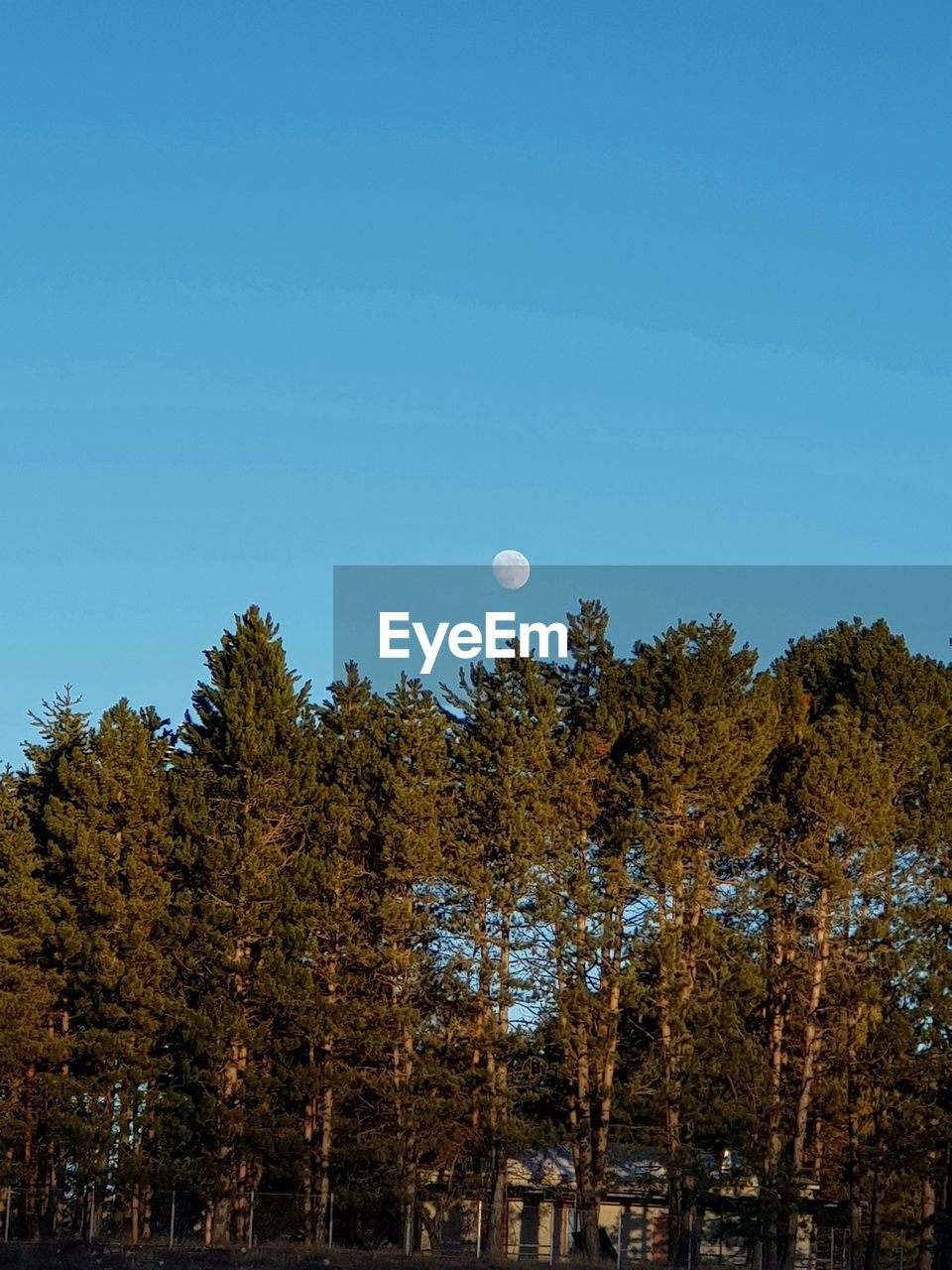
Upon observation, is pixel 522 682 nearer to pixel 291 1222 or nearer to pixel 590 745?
pixel 590 745

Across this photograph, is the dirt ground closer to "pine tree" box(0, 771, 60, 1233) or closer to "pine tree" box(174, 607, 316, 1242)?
"pine tree" box(174, 607, 316, 1242)

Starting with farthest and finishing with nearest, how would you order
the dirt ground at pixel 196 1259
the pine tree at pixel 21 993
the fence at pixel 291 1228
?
1. the pine tree at pixel 21 993
2. the fence at pixel 291 1228
3. the dirt ground at pixel 196 1259

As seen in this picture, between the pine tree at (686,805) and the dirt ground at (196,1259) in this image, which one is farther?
the pine tree at (686,805)

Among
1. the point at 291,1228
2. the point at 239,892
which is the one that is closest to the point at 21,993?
the point at 239,892

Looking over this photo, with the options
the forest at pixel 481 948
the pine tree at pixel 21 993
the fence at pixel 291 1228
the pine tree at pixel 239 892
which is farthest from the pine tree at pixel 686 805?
the pine tree at pixel 21 993

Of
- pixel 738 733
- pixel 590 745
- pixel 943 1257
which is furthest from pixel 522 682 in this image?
pixel 943 1257

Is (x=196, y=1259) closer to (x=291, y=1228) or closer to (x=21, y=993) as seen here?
(x=291, y=1228)

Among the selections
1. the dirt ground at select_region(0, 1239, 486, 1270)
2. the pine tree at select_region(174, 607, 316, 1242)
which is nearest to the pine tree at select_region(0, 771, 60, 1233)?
the pine tree at select_region(174, 607, 316, 1242)

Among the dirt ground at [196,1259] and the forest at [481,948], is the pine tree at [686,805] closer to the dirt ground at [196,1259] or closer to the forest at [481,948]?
the forest at [481,948]

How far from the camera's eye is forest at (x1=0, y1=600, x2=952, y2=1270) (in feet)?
174

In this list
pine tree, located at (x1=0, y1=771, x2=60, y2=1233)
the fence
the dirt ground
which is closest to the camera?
the dirt ground

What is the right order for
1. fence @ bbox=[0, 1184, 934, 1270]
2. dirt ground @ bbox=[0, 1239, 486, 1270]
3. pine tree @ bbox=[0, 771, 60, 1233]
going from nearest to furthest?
dirt ground @ bbox=[0, 1239, 486, 1270]
fence @ bbox=[0, 1184, 934, 1270]
pine tree @ bbox=[0, 771, 60, 1233]

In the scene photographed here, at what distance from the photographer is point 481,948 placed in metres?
54.7

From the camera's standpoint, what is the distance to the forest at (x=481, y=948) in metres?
53.2
